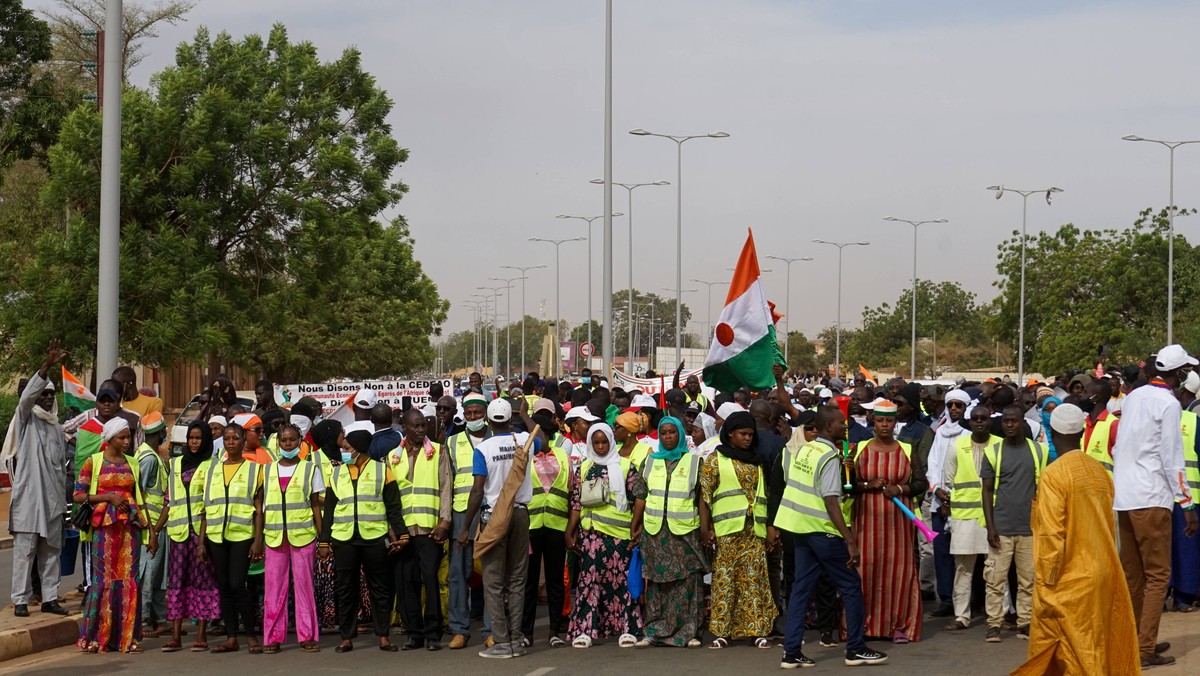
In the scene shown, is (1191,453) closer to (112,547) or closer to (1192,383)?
(1192,383)

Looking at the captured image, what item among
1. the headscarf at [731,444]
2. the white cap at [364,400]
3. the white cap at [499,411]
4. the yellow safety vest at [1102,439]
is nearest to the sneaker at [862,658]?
the headscarf at [731,444]

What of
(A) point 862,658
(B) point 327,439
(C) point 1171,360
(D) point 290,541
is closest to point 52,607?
(D) point 290,541

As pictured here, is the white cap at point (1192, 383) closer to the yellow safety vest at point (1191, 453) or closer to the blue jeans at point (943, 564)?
the yellow safety vest at point (1191, 453)

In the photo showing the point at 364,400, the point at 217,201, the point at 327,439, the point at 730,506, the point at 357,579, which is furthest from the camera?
the point at 217,201

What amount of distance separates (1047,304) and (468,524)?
2045 inches

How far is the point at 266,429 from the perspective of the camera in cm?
1183

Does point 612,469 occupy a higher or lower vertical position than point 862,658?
higher

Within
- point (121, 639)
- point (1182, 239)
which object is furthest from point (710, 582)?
point (1182, 239)

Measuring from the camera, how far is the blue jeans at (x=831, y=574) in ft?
30.0

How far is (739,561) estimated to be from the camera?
9.88m

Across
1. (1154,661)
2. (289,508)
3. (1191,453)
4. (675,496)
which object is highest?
(1191,453)

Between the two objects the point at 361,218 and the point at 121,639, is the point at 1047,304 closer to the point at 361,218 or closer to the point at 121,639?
the point at 361,218

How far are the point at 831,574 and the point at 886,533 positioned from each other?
0.76 m

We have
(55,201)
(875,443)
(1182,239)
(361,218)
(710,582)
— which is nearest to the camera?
(875,443)
